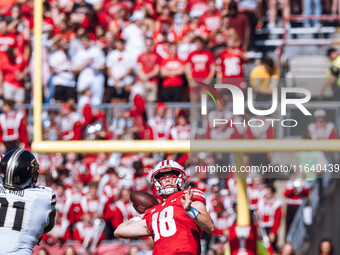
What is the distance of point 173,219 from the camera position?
4605mm

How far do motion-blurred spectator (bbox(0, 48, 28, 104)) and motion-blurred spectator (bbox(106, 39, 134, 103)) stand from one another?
108cm

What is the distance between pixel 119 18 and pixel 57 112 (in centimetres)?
210

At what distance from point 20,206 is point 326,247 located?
165 inches

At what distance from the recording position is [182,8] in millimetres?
11188

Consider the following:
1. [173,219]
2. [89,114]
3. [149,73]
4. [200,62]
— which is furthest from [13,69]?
[173,219]

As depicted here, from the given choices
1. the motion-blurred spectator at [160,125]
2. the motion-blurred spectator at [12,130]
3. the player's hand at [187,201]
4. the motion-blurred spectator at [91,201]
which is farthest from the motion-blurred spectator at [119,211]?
the player's hand at [187,201]

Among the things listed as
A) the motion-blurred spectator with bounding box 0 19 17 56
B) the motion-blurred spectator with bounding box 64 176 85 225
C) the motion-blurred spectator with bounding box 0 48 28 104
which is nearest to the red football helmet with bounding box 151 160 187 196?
the motion-blurred spectator with bounding box 64 176 85 225

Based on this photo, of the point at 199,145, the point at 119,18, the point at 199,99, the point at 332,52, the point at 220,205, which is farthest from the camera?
the point at 119,18

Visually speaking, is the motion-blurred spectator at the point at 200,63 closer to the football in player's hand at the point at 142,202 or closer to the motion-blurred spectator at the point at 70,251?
the motion-blurred spectator at the point at 70,251

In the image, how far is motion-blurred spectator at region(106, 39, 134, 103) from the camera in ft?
32.9

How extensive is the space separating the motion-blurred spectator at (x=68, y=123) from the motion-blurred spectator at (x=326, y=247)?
8.74 ft

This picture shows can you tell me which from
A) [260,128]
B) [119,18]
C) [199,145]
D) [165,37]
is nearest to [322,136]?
[260,128]

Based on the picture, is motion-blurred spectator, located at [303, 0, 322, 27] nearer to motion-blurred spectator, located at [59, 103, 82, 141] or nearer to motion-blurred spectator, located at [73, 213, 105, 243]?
motion-blurred spectator, located at [59, 103, 82, 141]

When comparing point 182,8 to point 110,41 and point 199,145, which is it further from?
point 199,145
